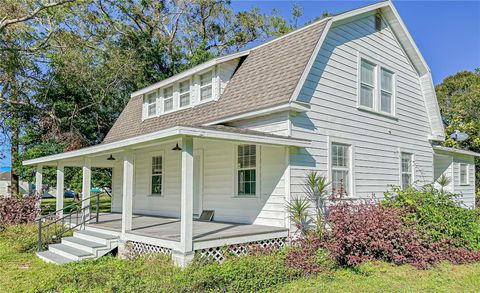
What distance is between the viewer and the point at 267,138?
8.07 metres

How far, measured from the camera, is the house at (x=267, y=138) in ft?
27.3

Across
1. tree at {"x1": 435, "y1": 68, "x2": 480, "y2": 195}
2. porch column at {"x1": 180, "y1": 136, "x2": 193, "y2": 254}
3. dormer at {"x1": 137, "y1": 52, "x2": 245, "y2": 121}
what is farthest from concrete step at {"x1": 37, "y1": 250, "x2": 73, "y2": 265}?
tree at {"x1": 435, "y1": 68, "x2": 480, "y2": 195}

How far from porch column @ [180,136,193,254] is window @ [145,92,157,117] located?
786 centimetres

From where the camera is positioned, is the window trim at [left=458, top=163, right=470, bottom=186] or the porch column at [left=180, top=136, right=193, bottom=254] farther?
the window trim at [left=458, top=163, right=470, bottom=186]

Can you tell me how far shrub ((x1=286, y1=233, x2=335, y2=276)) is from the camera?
7.17 m

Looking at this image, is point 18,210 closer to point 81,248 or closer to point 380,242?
point 81,248

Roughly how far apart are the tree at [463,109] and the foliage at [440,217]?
42.0ft

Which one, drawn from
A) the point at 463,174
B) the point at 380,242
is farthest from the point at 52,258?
the point at 463,174

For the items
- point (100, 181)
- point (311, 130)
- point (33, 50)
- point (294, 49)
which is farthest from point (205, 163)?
point (100, 181)

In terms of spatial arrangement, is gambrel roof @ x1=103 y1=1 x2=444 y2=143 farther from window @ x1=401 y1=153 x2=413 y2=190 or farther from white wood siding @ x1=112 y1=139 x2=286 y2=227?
window @ x1=401 y1=153 x2=413 y2=190

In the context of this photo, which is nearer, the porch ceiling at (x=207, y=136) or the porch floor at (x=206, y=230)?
the porch ceiling at (x=207, y=136)

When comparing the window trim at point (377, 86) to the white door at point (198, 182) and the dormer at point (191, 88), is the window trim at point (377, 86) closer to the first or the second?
the dormer at point (191, 88)

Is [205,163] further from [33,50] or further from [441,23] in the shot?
[33,50]

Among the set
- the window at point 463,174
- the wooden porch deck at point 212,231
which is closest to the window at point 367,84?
the wooden porch deck at point 212,231
